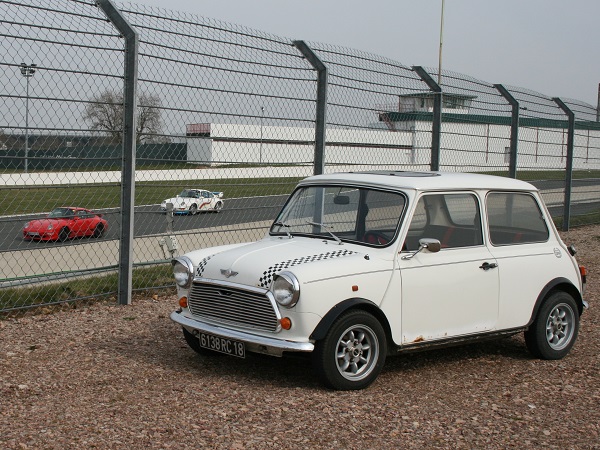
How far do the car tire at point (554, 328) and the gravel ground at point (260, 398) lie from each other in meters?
0.11

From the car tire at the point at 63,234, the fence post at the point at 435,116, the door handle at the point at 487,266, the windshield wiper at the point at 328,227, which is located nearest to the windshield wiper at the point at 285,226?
the windshield wiper at the point at 328,227

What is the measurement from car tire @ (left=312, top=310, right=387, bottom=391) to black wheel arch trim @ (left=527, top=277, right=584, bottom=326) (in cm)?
164

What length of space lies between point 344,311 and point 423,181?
142 cm

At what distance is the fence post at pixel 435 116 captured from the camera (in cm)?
1240

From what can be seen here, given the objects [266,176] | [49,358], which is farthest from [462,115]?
[49,358]

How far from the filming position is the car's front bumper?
561 centimetres

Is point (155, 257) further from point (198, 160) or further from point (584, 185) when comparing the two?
point (584, 185)

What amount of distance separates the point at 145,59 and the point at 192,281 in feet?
10.2

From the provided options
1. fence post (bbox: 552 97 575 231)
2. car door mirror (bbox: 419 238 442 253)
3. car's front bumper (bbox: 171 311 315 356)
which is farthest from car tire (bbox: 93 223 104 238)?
fence post (bbox: 552 97 575 231)

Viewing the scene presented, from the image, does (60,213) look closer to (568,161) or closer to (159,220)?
(159,220)

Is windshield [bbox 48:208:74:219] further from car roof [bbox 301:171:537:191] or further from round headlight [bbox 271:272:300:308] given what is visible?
round headlight [bbox 271:272:300:308]

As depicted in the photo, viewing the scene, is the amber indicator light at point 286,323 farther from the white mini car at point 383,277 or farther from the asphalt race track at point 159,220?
the asphalt race track at point 159,220

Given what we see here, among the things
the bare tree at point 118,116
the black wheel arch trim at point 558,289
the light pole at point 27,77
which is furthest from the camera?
the bare tree at point 118,116

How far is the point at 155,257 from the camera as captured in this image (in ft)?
31.7
